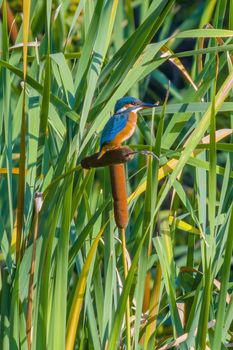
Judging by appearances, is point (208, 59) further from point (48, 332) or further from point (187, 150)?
point (48, 332)

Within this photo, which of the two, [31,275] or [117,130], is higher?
[117,130]

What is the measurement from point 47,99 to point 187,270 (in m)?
0.45

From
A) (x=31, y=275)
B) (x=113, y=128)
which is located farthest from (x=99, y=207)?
(x=113, y=128)

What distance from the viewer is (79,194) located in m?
1.37

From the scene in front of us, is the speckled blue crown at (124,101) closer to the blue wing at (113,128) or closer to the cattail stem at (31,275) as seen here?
the blue wing at (113,128)

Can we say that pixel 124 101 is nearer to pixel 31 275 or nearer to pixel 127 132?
pixel 127 132

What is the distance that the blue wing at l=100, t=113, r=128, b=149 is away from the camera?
1.21 meters

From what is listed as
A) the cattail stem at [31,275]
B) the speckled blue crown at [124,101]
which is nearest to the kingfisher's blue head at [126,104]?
the speckled blue crown at [124,101]

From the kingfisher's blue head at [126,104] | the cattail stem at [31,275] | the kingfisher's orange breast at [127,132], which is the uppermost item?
the kingfisher's blue head at [126,104]

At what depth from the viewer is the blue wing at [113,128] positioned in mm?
1207

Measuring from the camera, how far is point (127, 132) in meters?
1.23

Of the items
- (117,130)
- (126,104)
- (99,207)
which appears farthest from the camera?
(99,207)

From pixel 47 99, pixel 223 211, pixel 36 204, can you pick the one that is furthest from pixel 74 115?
pixel 223 211

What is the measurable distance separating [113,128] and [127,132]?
25 millimetres
